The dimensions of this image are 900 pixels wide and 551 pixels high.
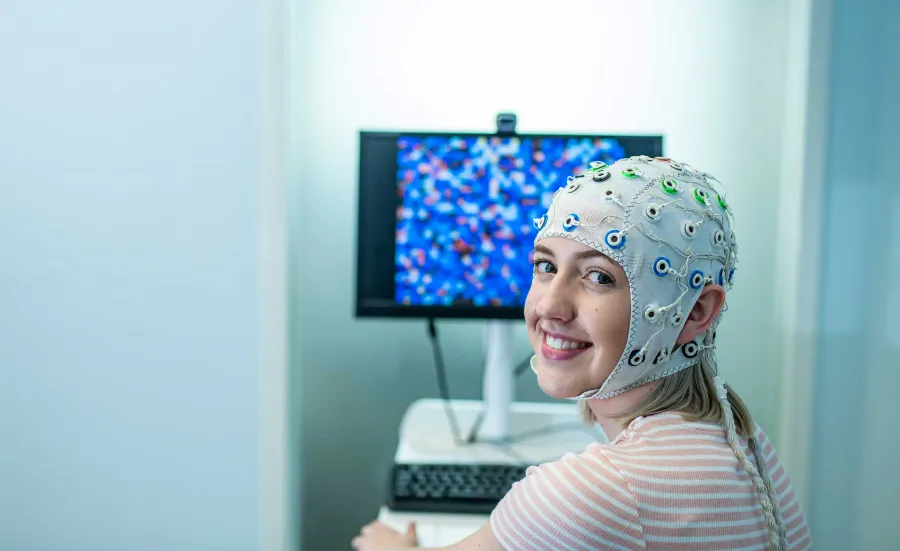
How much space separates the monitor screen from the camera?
156cm

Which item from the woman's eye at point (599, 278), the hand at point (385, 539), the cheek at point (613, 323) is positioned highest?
the woman's eye at point (599, 278)

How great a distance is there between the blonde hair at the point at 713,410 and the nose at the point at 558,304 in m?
0.14

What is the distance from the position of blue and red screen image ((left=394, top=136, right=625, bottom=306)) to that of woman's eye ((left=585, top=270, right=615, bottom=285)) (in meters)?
0.66

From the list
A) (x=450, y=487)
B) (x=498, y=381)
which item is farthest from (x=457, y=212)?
(x=450, y=487)

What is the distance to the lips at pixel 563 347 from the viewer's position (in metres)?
0.92

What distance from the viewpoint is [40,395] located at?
5.33 feet

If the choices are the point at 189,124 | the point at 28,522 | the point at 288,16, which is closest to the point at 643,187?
the point at 288,16

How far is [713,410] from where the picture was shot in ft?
2.91

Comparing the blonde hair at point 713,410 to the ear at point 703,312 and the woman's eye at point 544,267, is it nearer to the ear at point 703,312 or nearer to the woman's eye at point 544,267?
the ear at point 703,312

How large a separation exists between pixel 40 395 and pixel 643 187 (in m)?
1.36

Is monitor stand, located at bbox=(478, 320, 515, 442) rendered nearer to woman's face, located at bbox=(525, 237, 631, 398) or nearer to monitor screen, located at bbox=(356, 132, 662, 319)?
monitor screen, located at bbox=(356, 132, 662, 319)

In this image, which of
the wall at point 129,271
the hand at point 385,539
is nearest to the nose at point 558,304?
the hand at point 385,539

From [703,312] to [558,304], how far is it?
0.18m

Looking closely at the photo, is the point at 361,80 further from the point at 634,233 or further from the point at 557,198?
the point at 634,233
